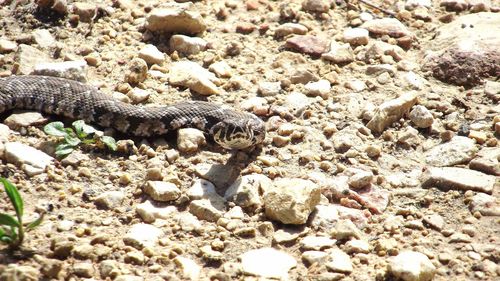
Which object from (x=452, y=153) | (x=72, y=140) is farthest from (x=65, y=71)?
(x=452, y=153)

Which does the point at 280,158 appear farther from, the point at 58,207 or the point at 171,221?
the point at 58,207

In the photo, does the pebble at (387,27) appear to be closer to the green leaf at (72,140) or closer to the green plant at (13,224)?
the green leaf at (72,140)

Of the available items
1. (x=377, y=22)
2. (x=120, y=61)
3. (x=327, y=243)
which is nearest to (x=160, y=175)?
(x=327, y=243)

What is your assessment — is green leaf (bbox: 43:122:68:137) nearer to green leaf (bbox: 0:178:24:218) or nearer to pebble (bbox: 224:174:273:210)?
green leaf (bbox: 0:178:24:218)

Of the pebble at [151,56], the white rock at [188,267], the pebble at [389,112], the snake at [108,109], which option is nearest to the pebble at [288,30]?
the pebble at [151,56]

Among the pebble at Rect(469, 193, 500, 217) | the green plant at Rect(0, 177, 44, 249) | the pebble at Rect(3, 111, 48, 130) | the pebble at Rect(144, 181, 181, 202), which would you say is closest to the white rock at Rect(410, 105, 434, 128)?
the pebble at Rect(469, 193, 500, 217)

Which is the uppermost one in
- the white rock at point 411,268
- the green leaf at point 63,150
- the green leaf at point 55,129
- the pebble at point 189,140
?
the green leaf at point 55,129
